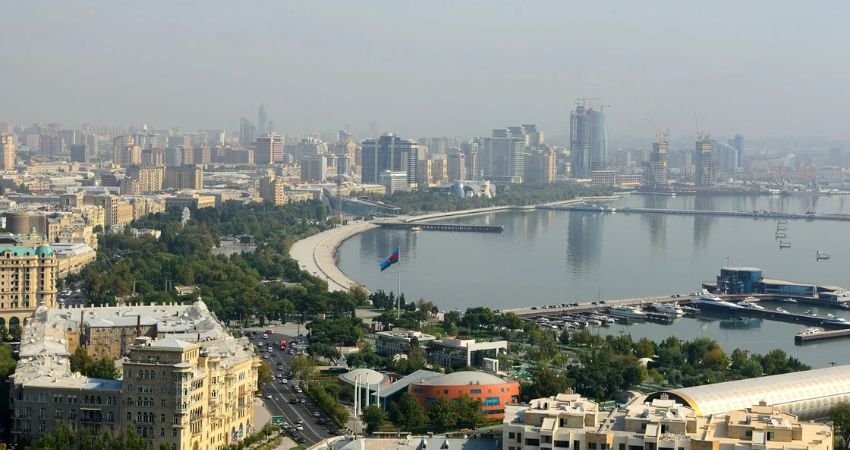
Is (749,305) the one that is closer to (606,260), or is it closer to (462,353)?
(606,260)

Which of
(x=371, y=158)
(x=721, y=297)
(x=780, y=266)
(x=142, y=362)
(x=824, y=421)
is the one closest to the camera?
(x=142, y=362)

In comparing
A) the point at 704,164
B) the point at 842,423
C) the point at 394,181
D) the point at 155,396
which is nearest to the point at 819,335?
the point at 842,423

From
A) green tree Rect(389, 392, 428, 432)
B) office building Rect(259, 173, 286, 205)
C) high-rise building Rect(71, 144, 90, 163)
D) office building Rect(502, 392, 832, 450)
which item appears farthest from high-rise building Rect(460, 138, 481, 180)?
office building Rect(502, 392, 832, 450)

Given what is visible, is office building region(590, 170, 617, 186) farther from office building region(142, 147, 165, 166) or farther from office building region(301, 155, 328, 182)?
office building region(142, 147, 165, 166)

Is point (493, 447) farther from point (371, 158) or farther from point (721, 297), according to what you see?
point (371, 158)

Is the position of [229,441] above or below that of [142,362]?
below

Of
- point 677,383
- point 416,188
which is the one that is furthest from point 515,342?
point 416,188

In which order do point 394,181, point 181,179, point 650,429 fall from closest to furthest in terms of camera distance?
1. point 650,429
2. point 181,179
3. point 394,181
